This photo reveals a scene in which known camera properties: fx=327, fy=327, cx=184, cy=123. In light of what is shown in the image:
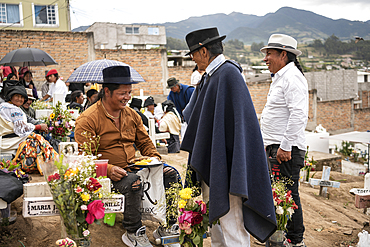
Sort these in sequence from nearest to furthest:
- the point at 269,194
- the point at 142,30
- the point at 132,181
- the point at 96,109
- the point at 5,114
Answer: the point at 269,194 → the point at 132,181 → the point at 96,109 → the point at 5,114 → the point at 142,30

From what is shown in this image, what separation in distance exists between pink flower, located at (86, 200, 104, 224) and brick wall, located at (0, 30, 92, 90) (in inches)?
505

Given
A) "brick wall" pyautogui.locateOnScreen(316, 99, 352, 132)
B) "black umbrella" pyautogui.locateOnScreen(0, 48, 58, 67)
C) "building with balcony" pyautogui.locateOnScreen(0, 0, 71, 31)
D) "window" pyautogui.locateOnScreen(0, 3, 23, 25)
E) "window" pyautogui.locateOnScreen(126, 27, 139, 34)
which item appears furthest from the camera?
"window" pyautogui.locateOnScreen(126, 27, 139, 34)

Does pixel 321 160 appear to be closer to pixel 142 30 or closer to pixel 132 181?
pixel 132 181

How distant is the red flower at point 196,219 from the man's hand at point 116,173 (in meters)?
0.86

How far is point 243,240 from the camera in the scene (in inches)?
101

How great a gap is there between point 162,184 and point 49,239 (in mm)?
1264

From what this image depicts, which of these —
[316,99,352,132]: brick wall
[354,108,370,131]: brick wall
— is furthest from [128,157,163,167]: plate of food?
[354,108,370,131]: brick wall

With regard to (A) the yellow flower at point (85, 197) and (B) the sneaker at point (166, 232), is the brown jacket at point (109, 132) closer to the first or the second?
(A) the yellow flower at point (85, 197)

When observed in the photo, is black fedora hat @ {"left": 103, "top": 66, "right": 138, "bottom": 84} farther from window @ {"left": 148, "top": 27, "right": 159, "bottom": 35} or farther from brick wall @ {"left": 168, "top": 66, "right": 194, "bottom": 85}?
window @ {"left": 148, "top": 27, "right": 159, "bottom": 35}

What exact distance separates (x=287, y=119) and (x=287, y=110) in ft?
0.32

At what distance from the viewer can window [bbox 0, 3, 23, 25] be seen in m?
25.4

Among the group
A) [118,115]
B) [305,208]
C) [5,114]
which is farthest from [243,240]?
[5,114]

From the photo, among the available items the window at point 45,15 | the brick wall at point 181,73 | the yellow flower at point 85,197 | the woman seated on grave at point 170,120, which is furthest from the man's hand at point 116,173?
the window at point 45,15

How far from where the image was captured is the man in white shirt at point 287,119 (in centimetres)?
338
